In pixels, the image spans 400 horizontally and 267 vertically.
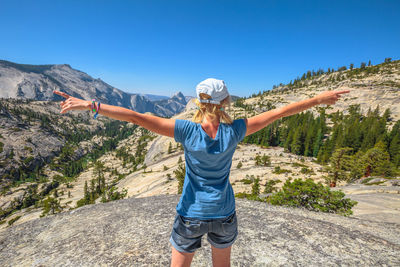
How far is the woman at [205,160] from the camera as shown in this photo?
96.3 inches

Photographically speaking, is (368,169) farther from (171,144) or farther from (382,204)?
(171,144)

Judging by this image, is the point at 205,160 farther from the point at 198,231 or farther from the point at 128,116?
the point at 128,116

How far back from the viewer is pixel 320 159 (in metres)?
61.0

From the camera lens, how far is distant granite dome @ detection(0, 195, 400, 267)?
5242mm

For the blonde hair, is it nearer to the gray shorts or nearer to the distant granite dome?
the gray shorts

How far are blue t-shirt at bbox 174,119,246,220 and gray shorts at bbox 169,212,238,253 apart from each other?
0.09m

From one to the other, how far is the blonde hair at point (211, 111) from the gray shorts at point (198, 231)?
4.76 feet

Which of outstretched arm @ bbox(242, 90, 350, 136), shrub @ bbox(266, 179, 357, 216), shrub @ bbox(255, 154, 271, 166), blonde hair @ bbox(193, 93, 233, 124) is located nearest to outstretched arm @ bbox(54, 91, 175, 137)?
blonde hair @ bbox(193, 93, 233, 124)

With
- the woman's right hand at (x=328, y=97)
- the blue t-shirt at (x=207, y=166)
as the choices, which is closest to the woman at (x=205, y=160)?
the blue t-shirt at (x=207, y=166)

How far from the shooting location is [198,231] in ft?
8.51

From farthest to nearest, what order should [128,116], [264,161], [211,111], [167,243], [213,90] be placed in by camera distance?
[264,161] → [167,243] → [211,111] → [213,90] → [128,116]

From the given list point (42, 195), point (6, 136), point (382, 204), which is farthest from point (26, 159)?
point (382, 204)

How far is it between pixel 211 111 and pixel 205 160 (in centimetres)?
69

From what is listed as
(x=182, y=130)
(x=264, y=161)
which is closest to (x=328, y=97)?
(x=182, y=130)
